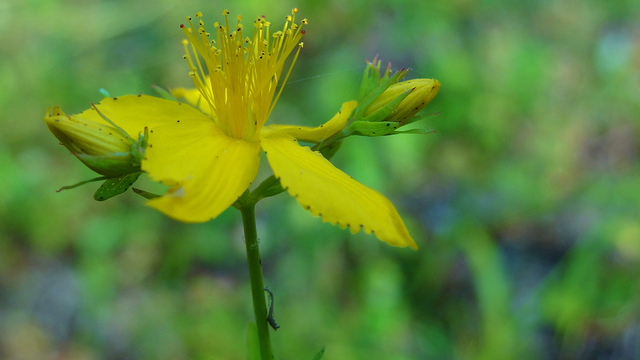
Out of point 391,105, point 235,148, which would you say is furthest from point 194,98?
point 391,105

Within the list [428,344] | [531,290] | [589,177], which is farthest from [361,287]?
[589,177]

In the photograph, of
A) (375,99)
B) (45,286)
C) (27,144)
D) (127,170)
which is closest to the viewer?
(127,170)

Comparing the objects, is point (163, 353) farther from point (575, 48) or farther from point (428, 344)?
point (575, 48)

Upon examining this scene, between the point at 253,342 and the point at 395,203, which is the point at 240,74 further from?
the point at 395,203

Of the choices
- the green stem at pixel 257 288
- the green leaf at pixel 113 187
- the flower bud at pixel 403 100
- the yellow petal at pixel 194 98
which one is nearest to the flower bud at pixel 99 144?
the green leaf at pixel 113 187

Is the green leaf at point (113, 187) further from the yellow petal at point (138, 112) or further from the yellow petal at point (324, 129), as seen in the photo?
the yellow petal at point (324, 129)

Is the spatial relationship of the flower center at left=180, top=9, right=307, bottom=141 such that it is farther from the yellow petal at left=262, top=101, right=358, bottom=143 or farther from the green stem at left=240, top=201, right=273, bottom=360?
the green stem at left=240, top=201, right=273, bottom=360
